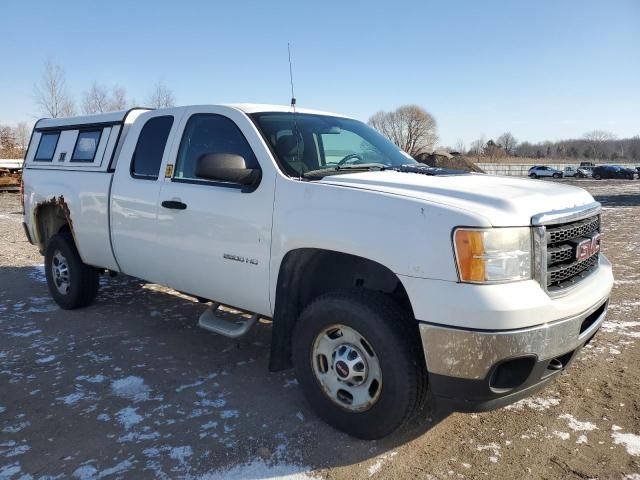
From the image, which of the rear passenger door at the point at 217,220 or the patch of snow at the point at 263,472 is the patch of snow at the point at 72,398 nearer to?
the rear passenger door at the point at 217,220

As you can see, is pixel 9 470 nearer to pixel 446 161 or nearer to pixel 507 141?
pixel 446 161

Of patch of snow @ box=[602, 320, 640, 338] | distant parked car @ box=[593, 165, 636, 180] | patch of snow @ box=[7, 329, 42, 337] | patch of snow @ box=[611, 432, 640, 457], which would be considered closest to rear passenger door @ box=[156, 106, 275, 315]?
patch of snow @ box=[7, 329, 42, 337]

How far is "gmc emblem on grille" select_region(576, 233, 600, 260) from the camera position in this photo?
2896mm

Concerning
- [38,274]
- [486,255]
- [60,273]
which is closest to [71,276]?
[60,273]

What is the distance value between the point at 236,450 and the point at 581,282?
7.33 ft

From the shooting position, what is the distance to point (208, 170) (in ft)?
10.8

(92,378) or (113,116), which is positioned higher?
(113,116)

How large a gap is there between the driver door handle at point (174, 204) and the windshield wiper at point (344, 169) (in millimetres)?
1099

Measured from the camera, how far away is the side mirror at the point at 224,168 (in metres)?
3.30

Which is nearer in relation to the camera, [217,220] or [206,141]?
[217,220]

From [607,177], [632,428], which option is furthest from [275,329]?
[607,177]

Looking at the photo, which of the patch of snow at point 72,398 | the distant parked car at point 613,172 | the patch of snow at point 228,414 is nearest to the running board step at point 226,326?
the patch of snow at point 228,414

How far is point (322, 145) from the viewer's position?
12.5 ft

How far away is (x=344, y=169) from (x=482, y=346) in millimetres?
1650
